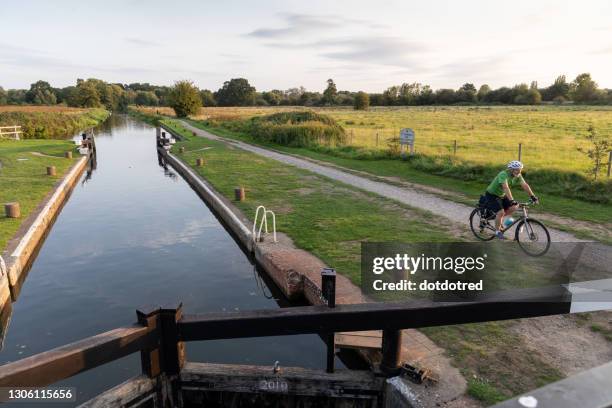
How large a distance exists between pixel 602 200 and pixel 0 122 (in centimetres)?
4447

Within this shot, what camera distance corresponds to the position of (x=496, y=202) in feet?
30.1

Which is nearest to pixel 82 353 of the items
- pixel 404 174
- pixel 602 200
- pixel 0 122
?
pixel 602 200

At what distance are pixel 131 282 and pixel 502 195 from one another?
774cm

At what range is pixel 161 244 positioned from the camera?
11.4 meters

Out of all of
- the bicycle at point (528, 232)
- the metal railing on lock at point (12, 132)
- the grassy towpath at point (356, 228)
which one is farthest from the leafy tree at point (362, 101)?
the bicycle at point (528, 232)

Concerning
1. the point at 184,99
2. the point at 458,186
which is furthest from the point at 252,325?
the point at 184,99

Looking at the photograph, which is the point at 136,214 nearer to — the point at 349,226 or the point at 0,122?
the point at 349,226

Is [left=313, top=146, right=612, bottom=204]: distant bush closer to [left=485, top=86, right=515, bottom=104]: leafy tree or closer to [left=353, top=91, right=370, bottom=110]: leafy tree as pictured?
[left=353, top=91, right=370, bottom=110]: leafy tree

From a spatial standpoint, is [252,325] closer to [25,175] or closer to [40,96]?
[25,175]

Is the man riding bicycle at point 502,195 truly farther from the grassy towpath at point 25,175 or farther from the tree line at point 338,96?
the tree line at point 338,96

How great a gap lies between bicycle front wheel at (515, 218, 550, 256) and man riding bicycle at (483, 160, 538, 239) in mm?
401

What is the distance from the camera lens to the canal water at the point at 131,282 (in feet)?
21.2

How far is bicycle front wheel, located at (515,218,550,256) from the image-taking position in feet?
27.8

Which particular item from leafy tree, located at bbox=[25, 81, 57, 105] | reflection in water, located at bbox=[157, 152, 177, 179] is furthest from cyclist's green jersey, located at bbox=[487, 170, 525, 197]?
leafy tree, located at bbox=[25, 81, 57, 105]
